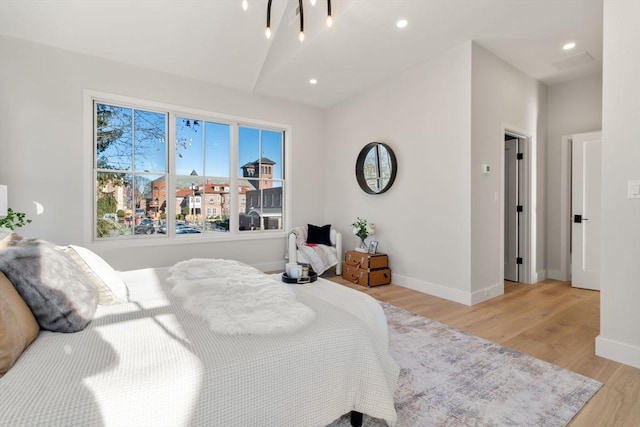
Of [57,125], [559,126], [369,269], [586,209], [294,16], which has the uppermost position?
[294,16]

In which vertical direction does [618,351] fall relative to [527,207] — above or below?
below

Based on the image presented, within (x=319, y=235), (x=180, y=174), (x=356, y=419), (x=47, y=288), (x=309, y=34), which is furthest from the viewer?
(x=319, y=235)

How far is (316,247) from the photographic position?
15.1 feet

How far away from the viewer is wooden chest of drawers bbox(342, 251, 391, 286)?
13.5 ft

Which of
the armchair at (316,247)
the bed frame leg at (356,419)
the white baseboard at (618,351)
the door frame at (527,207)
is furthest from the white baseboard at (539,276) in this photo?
the bed frame leg at (356,419)

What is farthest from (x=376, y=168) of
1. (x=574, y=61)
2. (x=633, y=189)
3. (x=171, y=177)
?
(x=171, y=177)

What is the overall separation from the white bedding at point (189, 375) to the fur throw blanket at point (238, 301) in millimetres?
50

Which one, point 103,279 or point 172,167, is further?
point 172,167

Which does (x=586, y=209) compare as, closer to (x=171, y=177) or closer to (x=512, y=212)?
(x=512, y=212)

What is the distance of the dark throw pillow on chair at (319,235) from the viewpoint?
16.2 feet

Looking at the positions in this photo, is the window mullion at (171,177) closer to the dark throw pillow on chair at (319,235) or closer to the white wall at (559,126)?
the dark throw pillow on chair at (319,235)

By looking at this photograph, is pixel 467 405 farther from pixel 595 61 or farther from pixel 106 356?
pixel 595 61

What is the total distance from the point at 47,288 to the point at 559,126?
5.84 meters

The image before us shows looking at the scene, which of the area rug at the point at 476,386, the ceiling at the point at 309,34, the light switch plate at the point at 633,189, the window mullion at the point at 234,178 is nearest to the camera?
the area rug at the point at 476,386
